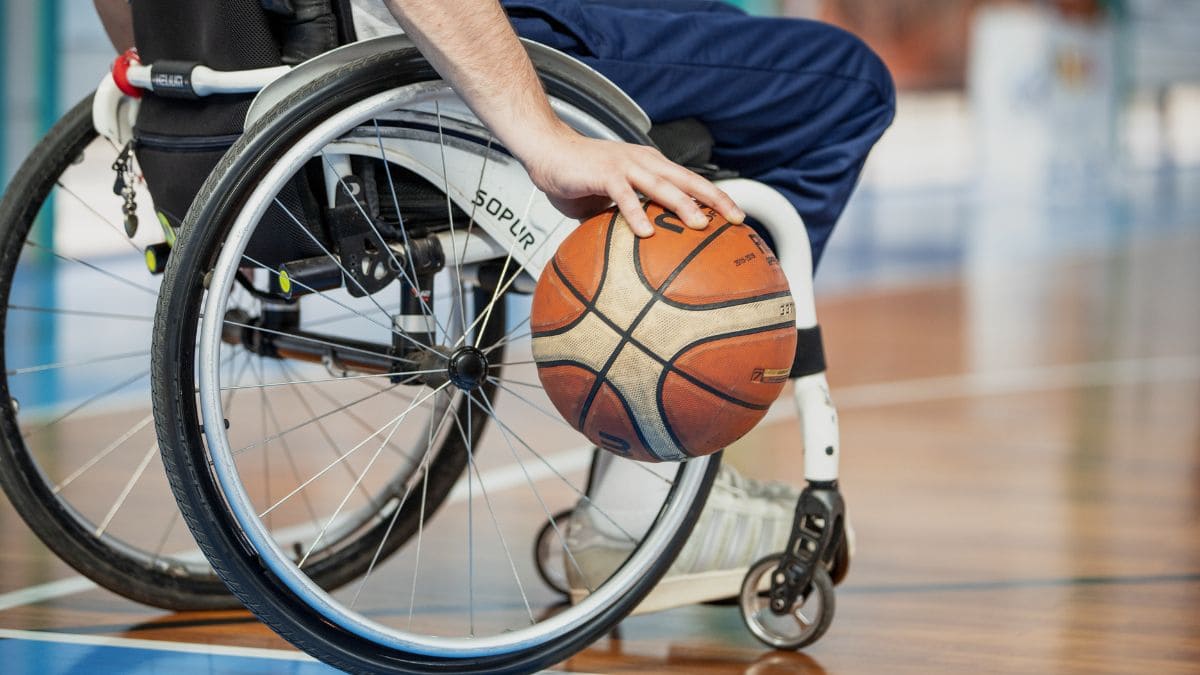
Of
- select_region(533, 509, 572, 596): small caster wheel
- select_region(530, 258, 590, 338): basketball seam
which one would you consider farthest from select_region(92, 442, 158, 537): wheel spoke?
select_region(530, 258, 590, 338): basketball seam

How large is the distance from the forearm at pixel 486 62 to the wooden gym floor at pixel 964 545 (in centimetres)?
75

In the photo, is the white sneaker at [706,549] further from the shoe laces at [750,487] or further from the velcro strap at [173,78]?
the velcro strap at [173,78]

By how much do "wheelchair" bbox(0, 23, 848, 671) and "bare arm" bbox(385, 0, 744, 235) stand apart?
9 centimetres

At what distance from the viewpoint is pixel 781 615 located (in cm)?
200

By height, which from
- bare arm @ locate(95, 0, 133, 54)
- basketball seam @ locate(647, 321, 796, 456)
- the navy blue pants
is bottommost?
basketball seam @ locate(647, 321, 796, 456)

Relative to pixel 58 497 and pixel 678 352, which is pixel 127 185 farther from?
pixel 678 352

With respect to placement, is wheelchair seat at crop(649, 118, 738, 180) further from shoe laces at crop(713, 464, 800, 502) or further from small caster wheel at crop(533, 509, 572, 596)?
small caster wheel at crop(533, 509, 572, 596)

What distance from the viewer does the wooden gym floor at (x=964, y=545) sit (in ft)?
6.48

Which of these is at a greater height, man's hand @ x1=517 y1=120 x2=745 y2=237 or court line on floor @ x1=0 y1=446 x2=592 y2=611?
man's hand @ x1=517 y1=120 x2=745 y2=237

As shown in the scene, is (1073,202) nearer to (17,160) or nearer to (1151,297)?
(1151,297)

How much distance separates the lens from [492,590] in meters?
2.30

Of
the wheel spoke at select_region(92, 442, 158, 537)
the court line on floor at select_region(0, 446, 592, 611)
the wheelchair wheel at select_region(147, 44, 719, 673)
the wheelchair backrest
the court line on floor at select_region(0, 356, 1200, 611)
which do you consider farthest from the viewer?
the court line on floor at select_region(0, 356, 1200, 611)

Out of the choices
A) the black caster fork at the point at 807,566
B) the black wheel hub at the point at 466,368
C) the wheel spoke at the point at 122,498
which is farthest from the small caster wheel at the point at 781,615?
the wheel spoke at the point at 122,498

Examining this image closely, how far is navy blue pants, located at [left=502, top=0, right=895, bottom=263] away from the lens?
6.41ft
